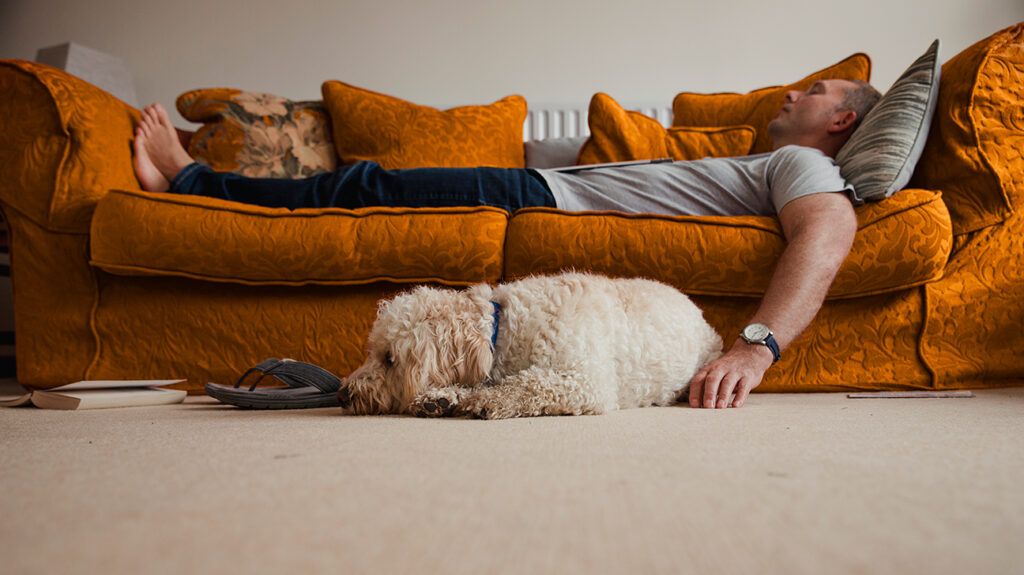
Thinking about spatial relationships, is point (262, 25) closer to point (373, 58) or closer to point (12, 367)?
point (373, 58)

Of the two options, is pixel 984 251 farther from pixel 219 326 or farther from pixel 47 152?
pixel 47 152

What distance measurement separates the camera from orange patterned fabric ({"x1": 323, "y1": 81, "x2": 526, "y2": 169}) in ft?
9.52

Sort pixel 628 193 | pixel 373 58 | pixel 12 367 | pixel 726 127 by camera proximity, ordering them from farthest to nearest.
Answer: pixel 373 58 → pixel 12 367 → pixel 726 127 → pixel 628 193

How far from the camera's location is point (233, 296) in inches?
80.1

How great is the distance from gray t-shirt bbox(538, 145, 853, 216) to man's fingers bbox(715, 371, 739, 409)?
691 millimetres

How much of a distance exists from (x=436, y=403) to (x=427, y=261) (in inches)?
27.3

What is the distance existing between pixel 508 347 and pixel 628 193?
1.01 metres

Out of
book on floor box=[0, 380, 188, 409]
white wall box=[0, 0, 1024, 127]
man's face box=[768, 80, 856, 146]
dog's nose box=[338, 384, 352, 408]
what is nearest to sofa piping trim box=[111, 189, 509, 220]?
book on floor box=[0, 380, 188, 409]

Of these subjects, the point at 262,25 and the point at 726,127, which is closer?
the point at 726,127

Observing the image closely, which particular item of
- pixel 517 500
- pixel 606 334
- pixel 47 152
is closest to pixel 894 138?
pixel 606 334

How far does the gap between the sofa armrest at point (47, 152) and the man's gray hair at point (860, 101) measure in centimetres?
254

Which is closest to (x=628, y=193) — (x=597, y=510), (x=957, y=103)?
(x=957, y=103)

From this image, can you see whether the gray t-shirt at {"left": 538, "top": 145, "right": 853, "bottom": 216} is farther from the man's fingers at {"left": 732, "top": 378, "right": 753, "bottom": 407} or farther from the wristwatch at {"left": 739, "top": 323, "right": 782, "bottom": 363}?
the man's fingers at {"left": 732, "top": 378, "right": 753, "bottom": 407}

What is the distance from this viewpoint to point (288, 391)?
5.31ft
